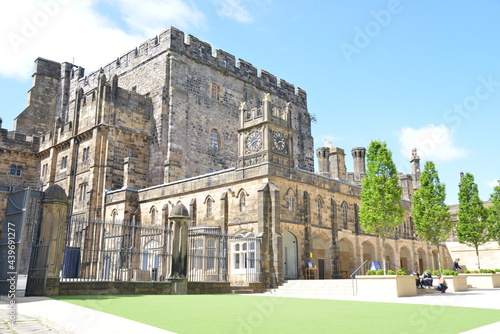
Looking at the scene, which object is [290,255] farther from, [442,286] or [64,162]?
[64,162]

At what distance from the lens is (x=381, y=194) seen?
2350cm

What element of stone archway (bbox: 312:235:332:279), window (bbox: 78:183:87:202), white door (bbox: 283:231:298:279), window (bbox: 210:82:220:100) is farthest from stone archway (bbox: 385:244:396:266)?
window (bbox: 78:183:87:202)

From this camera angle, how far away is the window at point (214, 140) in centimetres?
3631

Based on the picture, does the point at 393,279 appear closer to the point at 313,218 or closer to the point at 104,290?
the point at 313,218

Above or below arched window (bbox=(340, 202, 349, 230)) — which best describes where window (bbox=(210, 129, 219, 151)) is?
above

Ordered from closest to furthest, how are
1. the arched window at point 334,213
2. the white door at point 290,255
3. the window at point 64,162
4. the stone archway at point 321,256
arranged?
the white door at point 290,255 → the stone archway at point 321,256 → the arched window at point 334,213 → the window at point 64,162

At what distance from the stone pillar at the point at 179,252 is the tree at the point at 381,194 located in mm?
11081

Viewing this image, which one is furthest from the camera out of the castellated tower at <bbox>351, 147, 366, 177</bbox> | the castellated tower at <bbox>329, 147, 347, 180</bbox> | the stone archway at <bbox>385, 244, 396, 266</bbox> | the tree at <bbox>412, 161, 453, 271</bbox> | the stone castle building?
the castellated tower at <bbox>351, 147, 366, 177</bbox>

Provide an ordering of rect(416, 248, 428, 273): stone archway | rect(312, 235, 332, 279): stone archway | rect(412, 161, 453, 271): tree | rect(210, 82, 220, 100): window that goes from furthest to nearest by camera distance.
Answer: rect(416, 248, 428, 273): stone archway, rect(210, 82, 220, 100): window, rect(412, 161, 453, 271): tree, rect(312, 235, 332, 279): stone archway

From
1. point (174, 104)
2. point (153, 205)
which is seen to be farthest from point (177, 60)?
point (153, 205)

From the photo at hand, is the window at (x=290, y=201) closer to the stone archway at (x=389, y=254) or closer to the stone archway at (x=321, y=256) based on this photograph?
the stone archway at (x=321, y=256)

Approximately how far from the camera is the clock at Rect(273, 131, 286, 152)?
24.1 metres

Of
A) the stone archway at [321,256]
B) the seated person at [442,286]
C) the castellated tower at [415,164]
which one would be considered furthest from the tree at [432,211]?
the castellated tower at [415,164]

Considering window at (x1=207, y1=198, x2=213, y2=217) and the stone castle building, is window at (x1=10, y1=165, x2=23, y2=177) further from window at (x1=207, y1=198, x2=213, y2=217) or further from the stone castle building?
window at (x1=207, y1=198, x2=213, y2=217)
